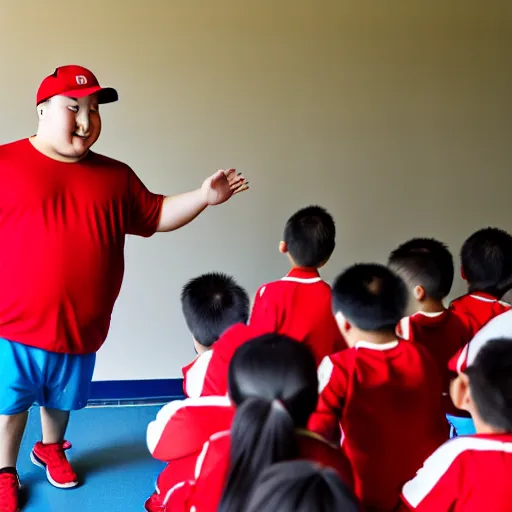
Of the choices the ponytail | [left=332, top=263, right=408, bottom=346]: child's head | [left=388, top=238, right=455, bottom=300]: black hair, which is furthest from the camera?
[left=388, top=238, right=455, bottom=300]: black hair

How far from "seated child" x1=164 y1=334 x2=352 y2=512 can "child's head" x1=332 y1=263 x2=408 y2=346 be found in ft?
1.32

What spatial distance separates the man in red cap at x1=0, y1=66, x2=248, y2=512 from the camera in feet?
6.22

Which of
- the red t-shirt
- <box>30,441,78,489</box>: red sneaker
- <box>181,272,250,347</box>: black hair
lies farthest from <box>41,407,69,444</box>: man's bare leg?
<box>181,272,250,347</box>: black hair

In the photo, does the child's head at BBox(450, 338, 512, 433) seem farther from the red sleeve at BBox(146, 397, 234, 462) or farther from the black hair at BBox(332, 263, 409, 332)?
the red sleeve at BBox(146, 397, 234, 462)

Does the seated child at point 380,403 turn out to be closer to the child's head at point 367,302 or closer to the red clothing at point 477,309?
the child's head at point 367,302

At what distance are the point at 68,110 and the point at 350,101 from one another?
5.37ft

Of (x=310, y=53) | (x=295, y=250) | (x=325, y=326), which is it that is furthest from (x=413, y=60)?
(x=325, y=326)

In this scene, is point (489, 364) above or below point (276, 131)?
below

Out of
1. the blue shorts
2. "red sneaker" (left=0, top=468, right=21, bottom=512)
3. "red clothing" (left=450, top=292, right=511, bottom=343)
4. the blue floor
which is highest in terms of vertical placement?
"red clothing" (left=450, top=292, right=511, bottom=343)

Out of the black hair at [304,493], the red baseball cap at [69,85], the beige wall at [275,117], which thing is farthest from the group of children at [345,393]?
the beige wall at [275,117]

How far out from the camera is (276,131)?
3.03m

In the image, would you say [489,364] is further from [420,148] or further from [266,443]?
[420,148]

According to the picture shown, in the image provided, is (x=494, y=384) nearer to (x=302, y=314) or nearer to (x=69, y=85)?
(x=302, y=314)

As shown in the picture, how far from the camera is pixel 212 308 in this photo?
5.59 feet
